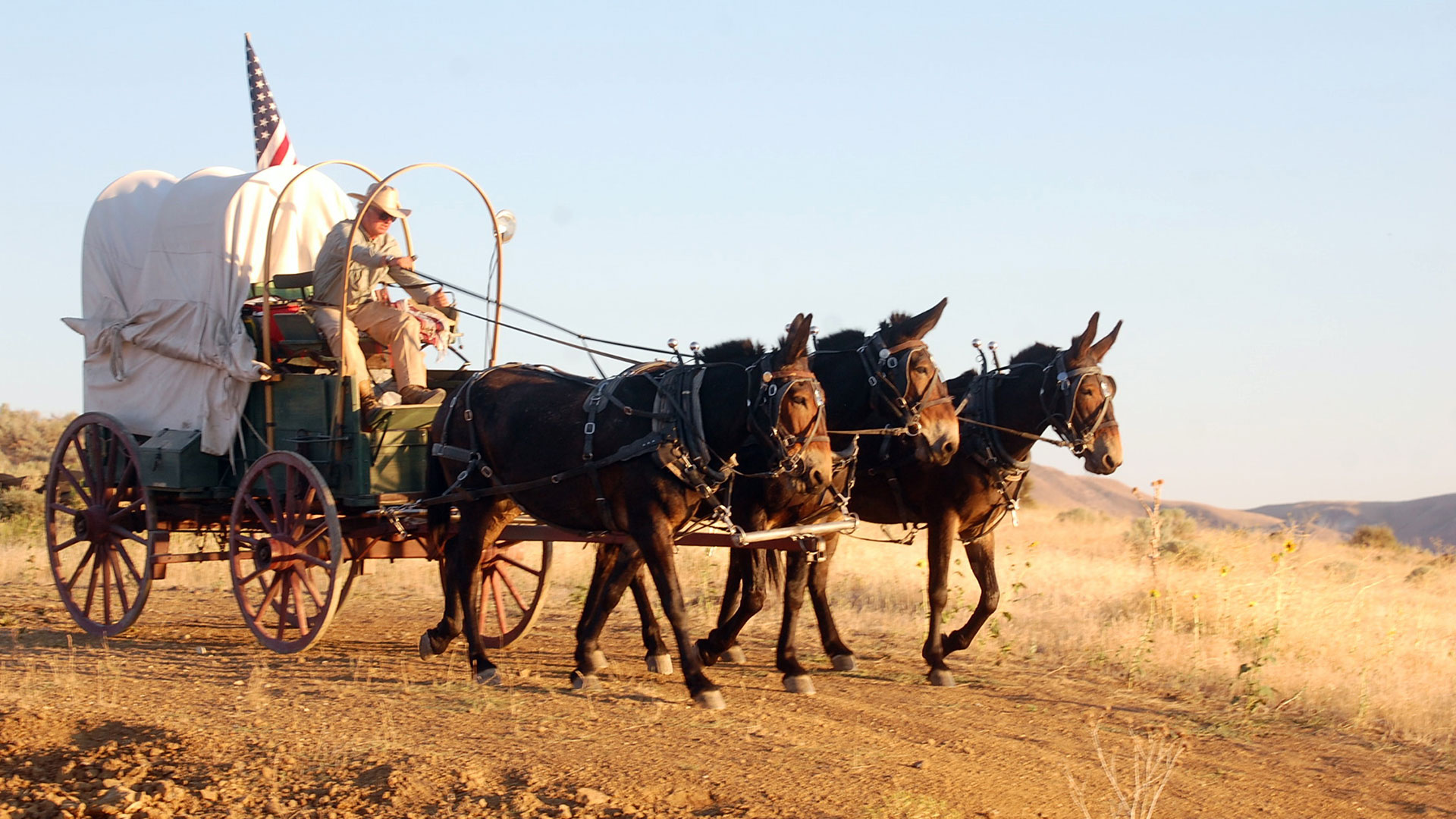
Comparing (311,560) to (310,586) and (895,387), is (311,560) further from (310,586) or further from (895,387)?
(895,387)

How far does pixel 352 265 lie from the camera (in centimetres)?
859

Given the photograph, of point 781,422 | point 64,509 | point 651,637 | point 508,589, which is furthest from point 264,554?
point 781,422

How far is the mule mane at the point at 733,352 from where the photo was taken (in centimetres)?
760

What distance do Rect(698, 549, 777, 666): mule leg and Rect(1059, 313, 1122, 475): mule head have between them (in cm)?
225

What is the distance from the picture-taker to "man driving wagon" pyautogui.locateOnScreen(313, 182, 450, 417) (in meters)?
8.50

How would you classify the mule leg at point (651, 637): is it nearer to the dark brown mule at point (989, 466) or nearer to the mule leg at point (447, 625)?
the dark brown mule at point (989, 466)

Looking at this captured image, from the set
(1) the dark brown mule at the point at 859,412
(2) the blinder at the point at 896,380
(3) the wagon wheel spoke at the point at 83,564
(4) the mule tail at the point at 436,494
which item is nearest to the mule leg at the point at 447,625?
(4) the mule tail at the point at 436,494

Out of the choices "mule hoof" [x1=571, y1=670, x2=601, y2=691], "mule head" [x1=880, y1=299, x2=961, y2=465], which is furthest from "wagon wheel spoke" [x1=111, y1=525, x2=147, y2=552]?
"mule head" [x1=880, y1=299, x2=961, y2=465]

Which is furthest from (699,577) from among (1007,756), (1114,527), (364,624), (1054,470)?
(1054,470)

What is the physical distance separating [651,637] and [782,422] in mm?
2294

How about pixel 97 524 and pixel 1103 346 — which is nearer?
pixel 1103 346

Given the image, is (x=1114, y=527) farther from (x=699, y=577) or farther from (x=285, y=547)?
(x=285, y=547)

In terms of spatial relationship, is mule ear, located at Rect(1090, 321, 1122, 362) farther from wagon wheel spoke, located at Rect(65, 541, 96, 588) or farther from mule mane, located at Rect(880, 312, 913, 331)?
wagon wheel spoke, located at Rect(65, 541, 96, 588)

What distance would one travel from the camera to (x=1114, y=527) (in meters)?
27.6
